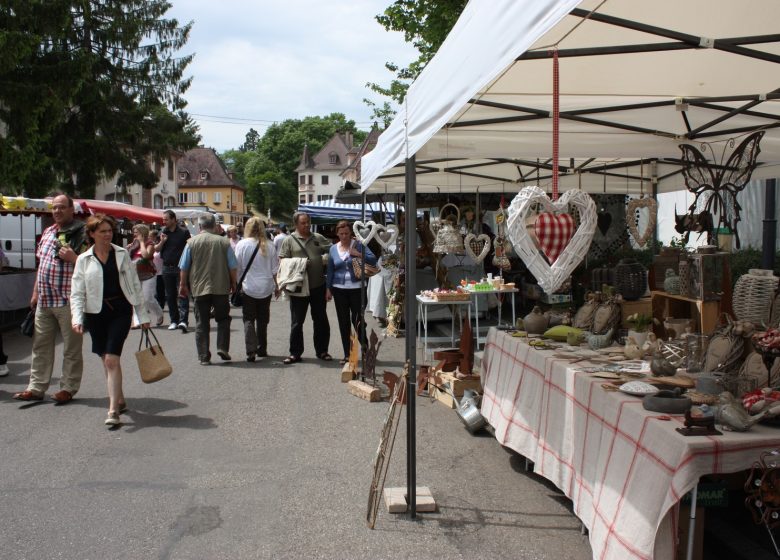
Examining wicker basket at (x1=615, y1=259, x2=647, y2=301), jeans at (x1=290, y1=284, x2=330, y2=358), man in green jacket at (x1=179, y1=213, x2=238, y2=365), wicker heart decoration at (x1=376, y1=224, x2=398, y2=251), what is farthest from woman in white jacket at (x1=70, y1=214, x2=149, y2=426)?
wicker basket at (x1=615, y1=259, x2=647, y2=301)

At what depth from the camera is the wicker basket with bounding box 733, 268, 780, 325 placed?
389cm

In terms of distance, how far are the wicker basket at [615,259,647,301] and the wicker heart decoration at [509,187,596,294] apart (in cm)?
234

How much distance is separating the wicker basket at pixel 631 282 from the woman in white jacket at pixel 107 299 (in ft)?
13.5

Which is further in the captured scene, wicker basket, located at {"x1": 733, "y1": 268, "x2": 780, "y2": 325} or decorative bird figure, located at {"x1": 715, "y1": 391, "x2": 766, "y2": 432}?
wicker basket, located at {"x1": 733, "y1": 268, "x2": 780, "y2": 325}

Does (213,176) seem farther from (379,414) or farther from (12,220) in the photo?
(379,414)

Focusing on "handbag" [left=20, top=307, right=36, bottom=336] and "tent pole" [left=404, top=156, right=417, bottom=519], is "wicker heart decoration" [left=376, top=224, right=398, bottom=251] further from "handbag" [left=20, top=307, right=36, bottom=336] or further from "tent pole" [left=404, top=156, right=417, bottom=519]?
"tent pole" [left=404, top=156, right=417, bottom=519]

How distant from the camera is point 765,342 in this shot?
322 cm

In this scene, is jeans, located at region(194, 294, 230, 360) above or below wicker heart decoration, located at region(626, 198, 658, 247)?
below

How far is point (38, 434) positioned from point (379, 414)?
291cm

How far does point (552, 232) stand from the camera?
3.06 m

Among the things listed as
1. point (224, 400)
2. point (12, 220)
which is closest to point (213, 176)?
point (12, 220)

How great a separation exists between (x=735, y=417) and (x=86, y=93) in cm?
2461

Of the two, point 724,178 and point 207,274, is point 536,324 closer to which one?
point 724,178

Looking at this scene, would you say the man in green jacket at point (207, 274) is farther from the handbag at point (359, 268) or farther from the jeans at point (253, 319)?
the handbag at point (359, 268)
